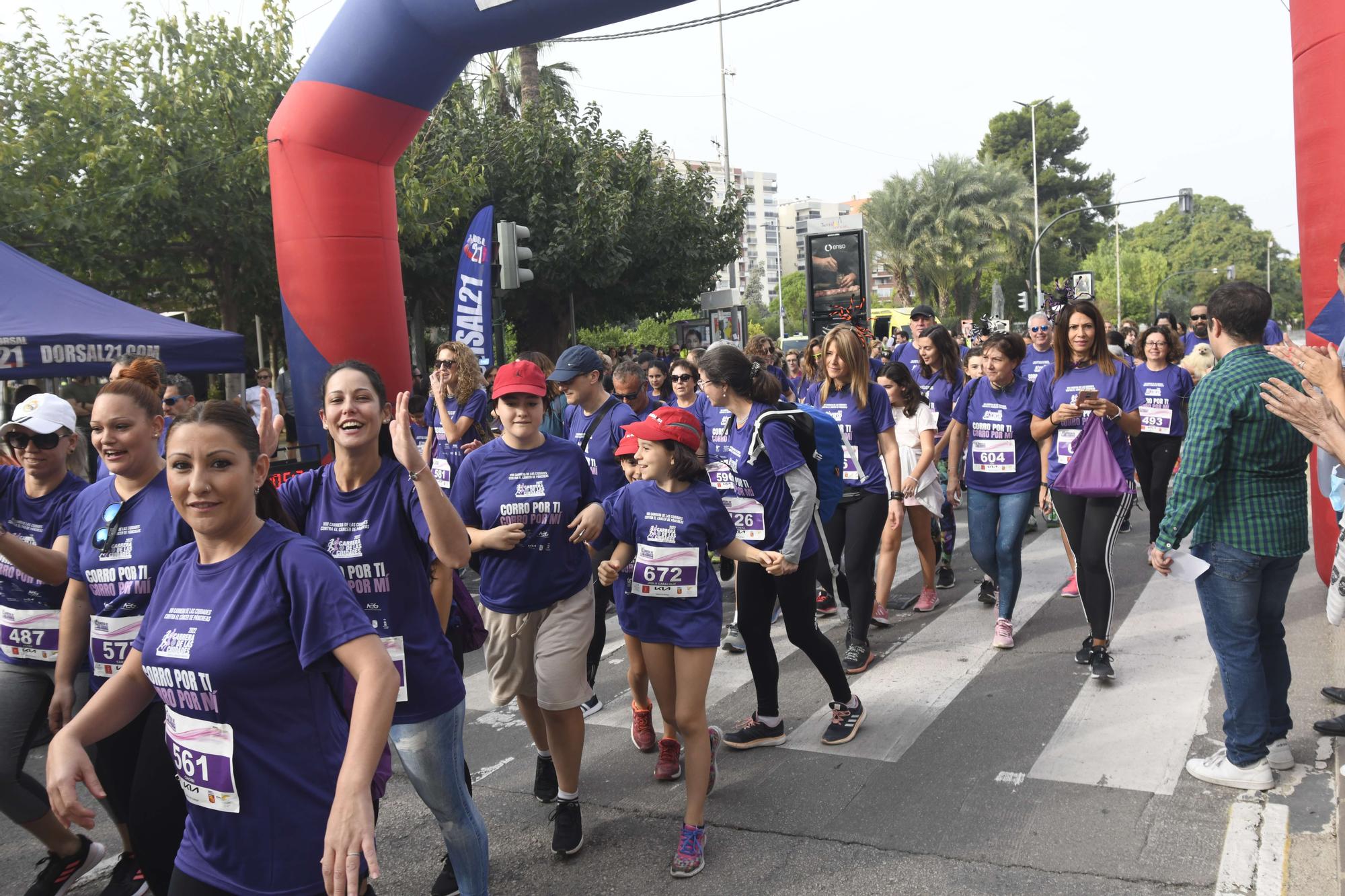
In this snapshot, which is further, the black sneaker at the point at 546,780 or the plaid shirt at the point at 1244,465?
the black sneaker at the point at 546,780

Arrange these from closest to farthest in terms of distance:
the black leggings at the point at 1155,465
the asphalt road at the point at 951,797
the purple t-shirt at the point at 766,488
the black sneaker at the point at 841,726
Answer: the asphalt road at the point at 951,797 < the purple t-shirt at the point at 766,488 < the black sneaker at the point at 841,726 < the black leggings at the point at 1155,465

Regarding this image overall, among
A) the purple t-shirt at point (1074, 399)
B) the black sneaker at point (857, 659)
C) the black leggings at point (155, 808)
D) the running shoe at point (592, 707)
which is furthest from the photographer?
the black sneaker at point (857, 659)

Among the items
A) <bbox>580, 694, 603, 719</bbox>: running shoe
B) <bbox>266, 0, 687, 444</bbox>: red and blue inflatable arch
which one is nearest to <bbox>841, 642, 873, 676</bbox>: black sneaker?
<bbox>580, 694, 603, 719</bbox>: running shoe

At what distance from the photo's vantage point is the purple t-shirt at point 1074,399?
5.85 m

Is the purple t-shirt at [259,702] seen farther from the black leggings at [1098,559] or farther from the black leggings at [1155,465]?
the black leggings at [1155,465]

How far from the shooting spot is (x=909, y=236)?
4878cm

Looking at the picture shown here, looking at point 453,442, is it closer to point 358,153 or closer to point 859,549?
point 859,549

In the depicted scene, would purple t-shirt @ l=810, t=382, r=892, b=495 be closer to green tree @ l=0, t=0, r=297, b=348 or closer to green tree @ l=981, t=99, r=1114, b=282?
green tree @ l=0, t=0, r=297, b=348

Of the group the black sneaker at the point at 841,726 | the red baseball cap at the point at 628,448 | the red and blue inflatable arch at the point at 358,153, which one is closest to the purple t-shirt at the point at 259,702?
the red baseball cap at the point at 628,448

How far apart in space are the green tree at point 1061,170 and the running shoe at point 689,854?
6389cm

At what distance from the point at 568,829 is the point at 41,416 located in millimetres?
2481

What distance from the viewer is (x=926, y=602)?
24.3 feet

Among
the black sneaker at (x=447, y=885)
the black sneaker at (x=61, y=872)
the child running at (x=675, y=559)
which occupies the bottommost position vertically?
the black sneaker at (x=447, y=885)

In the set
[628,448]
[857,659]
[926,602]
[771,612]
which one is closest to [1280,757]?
[771,612]
